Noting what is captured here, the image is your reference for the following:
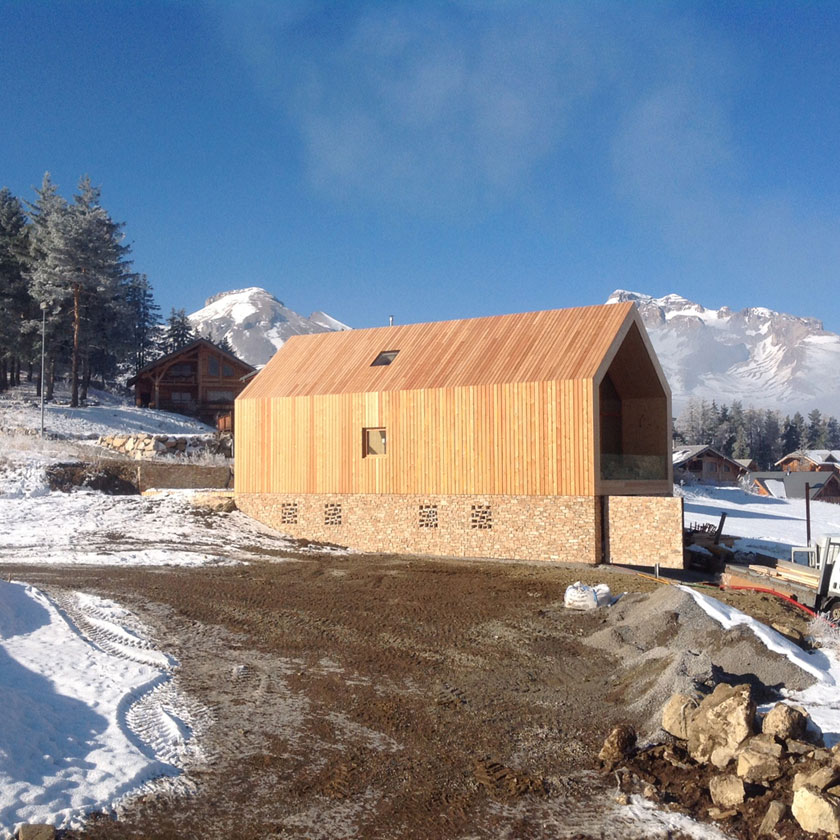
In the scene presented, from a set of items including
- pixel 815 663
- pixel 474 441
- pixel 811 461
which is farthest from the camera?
pixel 811 461

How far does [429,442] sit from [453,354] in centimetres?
271

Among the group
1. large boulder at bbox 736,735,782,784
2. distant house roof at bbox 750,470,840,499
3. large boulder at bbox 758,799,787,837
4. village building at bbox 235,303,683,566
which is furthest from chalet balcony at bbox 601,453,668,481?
distant house roof at bbox 750,470,840,499

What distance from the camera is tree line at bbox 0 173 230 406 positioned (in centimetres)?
3703

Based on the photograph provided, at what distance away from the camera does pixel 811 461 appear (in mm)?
70000

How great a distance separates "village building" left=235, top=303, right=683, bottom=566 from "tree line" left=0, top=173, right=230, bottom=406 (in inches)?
746

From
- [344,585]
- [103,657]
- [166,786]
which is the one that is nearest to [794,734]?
[166,786]

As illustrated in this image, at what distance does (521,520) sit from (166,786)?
43.1ft

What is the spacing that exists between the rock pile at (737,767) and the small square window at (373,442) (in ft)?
46.7

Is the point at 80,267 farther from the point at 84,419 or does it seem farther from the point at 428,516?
the point at 428,516

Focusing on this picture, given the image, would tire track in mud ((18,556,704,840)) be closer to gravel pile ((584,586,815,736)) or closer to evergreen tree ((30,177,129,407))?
gravel pile ((584,586,815,736))

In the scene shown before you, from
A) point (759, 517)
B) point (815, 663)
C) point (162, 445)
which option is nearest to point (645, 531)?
point (815, 663)

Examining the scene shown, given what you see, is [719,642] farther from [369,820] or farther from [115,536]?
[115,536]

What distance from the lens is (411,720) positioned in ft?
24.0

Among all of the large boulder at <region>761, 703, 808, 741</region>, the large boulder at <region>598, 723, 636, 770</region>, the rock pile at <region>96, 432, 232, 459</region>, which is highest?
the rock pile at <region>96, 432, 232, 459</region>
